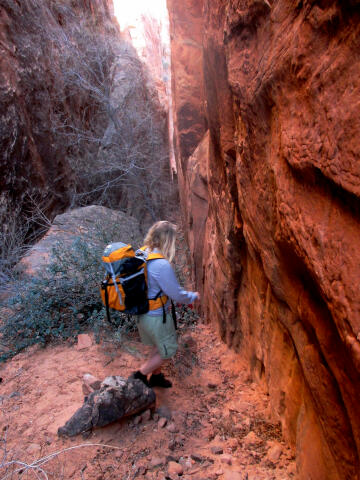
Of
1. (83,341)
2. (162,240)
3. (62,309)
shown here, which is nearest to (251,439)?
(162,240)

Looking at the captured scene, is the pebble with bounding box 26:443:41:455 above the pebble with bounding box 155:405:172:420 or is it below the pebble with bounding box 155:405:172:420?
above

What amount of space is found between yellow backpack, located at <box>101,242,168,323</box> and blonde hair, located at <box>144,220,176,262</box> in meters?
0.17

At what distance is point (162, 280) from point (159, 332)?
471 millimetres

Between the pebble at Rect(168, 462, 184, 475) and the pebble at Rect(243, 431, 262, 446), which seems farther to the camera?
the pebble at Rect(243, 431, 262, 446)

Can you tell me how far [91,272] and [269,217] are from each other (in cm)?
327

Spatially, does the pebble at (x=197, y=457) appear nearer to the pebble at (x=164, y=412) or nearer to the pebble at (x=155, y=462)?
the pebble at (x=155, y=462)

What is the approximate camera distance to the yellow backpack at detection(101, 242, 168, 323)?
2.46 metres

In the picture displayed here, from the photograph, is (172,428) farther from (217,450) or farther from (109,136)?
(109,136)

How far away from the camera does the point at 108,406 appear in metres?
2.41

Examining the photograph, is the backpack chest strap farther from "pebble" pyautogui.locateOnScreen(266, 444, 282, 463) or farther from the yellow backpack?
"pebble" pyautogui.locateOnScreen(266, 444, 282, 463)

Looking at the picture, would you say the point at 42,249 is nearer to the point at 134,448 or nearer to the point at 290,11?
the point at 134,448

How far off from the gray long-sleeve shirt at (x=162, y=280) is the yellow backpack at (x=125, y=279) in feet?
0.18

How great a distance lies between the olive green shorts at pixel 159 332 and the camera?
271 centimetres

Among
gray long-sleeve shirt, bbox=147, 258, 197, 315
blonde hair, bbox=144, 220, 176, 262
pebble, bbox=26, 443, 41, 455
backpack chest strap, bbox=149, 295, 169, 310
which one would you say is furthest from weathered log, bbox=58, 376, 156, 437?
blonde hair, bbox=144, 220, 176, 262
